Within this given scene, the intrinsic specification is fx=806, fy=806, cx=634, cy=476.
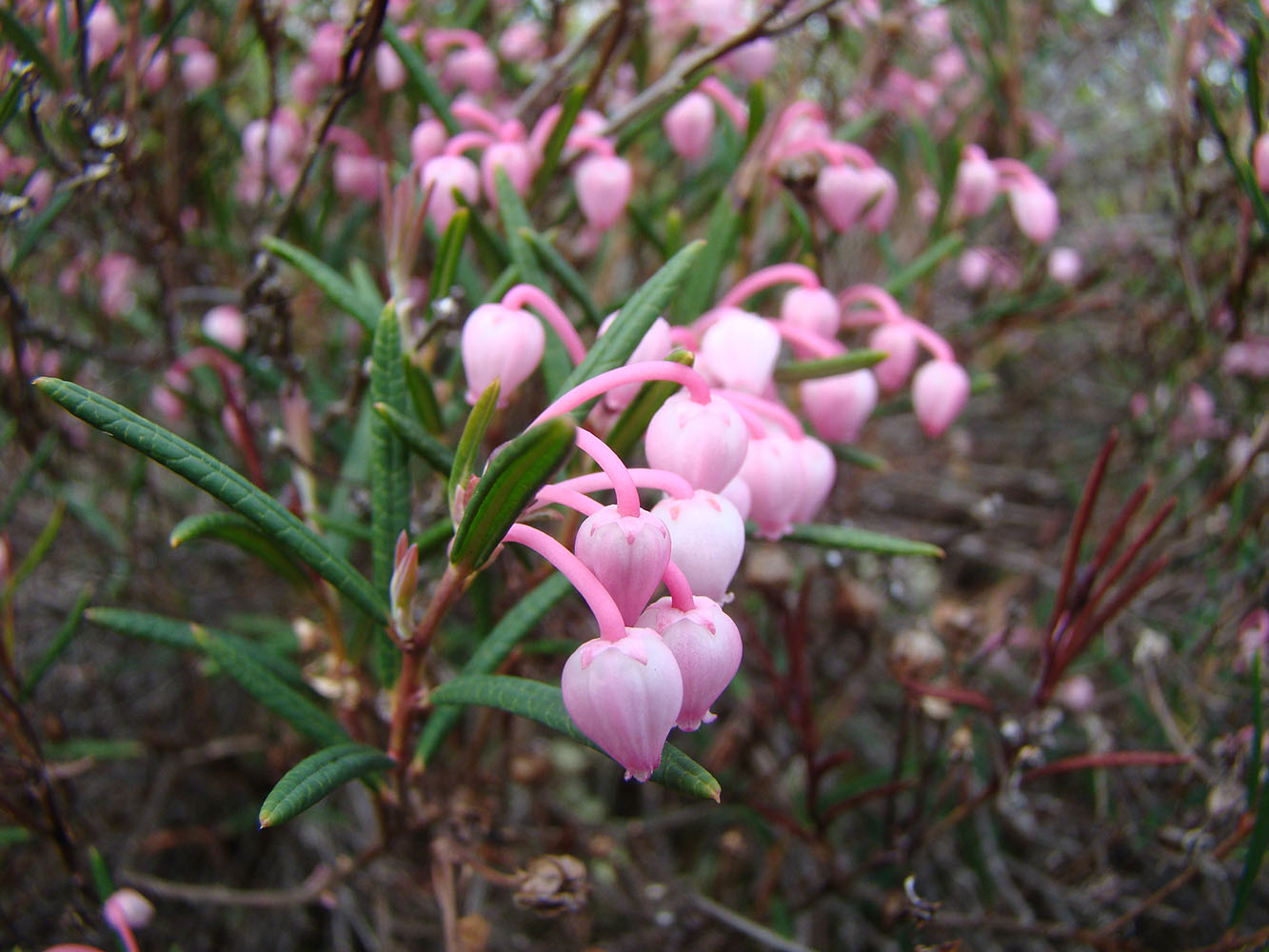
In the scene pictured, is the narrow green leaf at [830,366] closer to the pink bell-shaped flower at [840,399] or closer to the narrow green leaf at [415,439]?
the pink bell-shaped flower at [840,399]

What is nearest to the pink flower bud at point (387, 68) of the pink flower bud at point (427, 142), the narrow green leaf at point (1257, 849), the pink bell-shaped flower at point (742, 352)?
the pink flower bud at point (427, 142)

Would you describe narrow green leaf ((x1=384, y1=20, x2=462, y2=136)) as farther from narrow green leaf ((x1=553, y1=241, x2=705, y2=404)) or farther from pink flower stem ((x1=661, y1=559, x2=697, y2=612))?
pink flower stem ((x1=661, y1=559, x2=697, y2=612))

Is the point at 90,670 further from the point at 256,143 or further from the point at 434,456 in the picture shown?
the point at 434,456

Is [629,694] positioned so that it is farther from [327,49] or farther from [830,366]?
[327,49]

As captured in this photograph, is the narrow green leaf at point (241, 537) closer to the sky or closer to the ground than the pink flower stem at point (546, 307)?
closer to the ground

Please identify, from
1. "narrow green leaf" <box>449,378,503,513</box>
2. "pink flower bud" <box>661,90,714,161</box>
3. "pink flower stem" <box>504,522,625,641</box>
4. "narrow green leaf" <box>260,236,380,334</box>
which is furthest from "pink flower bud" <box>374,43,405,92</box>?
"pink flower stem" <box>504,522,625,641</box>

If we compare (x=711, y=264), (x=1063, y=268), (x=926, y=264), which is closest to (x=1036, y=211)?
(x=926, y=264)
